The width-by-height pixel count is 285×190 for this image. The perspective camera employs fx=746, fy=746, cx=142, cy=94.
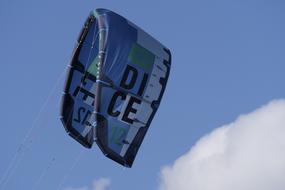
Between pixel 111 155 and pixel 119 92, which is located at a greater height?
pixel 119 92

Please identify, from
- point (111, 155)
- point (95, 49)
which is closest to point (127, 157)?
point (111, 155)

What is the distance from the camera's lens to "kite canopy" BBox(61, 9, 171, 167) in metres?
31.0

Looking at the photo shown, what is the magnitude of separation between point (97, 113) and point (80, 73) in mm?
2952

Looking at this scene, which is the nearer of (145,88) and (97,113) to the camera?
(97,113)

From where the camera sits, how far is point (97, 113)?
30.4m

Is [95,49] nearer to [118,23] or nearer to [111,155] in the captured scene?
[118,23]

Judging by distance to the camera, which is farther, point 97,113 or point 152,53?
point 152,53

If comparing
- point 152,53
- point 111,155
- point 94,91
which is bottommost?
point 111,155

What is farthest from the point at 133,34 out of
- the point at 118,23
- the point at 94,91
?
the point at 94,91

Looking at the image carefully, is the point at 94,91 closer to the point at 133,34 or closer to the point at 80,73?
the point at 80,73

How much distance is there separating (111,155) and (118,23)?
5.58 metres

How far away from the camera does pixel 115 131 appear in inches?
1247

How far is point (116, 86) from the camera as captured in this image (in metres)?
31.2

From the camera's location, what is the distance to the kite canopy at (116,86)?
3097cm
